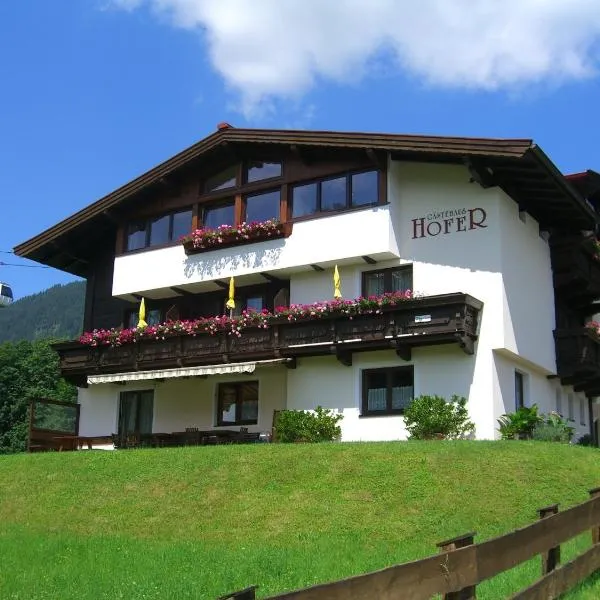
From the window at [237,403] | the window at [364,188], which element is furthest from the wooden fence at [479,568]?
the window at [237,403]

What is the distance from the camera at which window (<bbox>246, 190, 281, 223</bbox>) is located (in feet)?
84.8

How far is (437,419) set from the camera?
2142cm

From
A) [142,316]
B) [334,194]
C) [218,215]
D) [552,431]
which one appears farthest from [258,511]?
[218,215]

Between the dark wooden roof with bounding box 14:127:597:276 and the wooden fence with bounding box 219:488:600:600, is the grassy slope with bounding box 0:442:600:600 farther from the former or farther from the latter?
the dark wooden roof with bounding box 14:127:597:276

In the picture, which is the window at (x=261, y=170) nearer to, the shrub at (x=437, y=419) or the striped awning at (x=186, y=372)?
the striped awning at (x=186, y=372)

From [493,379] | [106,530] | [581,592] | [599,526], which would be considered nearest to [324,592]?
[581,592]

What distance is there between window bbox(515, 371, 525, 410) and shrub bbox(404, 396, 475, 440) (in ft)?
8.00

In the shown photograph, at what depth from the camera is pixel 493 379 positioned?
2184 centimetres

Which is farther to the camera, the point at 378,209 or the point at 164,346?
the point at 164,346

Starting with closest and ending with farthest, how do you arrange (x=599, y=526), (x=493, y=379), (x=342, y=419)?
(x=599, y=526)
(x=493, y=379)
(x=342, y=419)

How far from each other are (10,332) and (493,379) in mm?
189615

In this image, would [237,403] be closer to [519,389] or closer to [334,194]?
[334,194]

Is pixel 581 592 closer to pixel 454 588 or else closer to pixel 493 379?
pixel 454 588

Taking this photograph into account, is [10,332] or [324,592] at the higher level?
[10,332]
